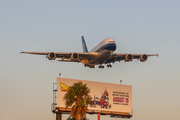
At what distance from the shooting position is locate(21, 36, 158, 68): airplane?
6150cm

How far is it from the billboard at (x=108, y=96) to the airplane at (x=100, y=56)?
433cm

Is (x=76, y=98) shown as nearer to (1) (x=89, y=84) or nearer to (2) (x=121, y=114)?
(1) (x=89, y=84)

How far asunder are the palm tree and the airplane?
16224 millimetres

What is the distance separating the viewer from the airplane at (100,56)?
202ft

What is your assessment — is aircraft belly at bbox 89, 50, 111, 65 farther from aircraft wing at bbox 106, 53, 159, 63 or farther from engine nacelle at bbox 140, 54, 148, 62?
engine nacelle at bbox 140, 54, 148, 62

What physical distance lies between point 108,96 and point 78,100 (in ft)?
87.0

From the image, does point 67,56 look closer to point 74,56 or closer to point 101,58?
point 74,56

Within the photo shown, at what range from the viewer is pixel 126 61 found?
65875mm

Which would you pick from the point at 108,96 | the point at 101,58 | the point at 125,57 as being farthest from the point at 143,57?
the point at 108,96

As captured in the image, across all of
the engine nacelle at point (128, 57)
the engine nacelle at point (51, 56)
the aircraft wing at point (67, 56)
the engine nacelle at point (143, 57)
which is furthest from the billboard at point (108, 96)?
the engine nacelle at point (143, 57)

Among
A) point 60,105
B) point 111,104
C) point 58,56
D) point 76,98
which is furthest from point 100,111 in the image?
point 76,98

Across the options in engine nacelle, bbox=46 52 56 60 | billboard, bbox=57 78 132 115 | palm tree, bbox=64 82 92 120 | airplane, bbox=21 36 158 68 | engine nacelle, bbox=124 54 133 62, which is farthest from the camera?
billboard, bbox=57 78 132 115

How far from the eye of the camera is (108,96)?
231ft

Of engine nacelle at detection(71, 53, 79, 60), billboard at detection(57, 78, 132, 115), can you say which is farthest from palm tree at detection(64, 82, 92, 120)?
billboard at detection(57, 78, 132, 115)
